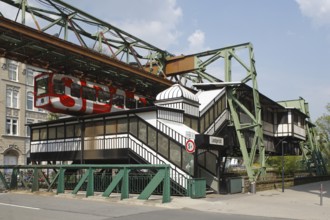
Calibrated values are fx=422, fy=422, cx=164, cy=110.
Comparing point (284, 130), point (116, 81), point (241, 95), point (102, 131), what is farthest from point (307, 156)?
point (102, 131)

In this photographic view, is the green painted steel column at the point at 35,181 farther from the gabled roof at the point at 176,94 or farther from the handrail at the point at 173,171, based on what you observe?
the gabled roof at the point at 176,94

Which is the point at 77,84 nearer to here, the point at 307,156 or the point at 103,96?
the point at 103,96

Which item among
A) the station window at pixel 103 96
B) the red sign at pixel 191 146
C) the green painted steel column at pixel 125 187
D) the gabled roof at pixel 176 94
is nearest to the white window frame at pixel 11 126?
the station window at pixel 103 96

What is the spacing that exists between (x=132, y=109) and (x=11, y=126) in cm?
3986

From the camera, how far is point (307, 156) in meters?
51.4

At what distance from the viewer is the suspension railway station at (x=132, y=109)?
22.8 m

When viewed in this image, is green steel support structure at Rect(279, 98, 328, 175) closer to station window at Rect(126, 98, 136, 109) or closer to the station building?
the station building

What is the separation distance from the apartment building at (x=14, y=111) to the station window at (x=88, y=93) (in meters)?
32.8

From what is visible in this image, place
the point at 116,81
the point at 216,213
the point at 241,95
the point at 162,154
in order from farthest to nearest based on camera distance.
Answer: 1. the point at 241,95
2. the point at 116,81
3. the point at 162,154
4. the point at 216,213

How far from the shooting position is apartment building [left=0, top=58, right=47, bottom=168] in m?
58.2

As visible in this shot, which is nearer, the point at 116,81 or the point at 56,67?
the point at 56,67

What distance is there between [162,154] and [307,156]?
33.6m

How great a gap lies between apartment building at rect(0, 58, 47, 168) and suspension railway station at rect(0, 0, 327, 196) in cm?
2905

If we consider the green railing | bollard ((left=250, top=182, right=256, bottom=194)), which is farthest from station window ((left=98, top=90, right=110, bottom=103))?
bollard ((left=250, top=182, right=256, bottom=194))
